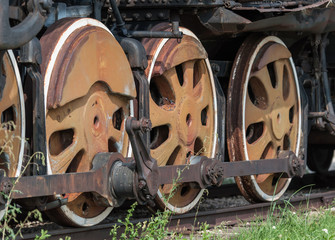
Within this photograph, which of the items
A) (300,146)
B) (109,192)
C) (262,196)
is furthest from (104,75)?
(300,146)

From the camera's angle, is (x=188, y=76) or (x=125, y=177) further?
(x=188, y=76)

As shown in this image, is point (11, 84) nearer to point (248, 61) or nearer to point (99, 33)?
point (99, 33)

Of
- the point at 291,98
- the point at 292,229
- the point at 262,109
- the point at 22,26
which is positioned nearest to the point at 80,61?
the point at 22,26

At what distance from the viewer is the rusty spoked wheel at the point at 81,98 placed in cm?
452

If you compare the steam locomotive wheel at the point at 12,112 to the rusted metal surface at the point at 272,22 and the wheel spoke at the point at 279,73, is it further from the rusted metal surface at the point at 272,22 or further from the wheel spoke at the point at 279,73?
the wheel spoke at the point at 279,73

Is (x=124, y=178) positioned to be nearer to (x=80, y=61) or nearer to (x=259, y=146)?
(x=80, y=61)

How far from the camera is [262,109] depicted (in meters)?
6.62

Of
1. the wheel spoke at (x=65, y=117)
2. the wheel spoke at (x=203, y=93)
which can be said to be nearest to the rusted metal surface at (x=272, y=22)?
the wheel spoke at (x=203, y=93)

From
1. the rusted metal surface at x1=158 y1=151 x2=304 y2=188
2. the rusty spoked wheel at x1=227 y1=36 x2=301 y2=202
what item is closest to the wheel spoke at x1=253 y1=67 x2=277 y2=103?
the rusty spoked wheel at x1=227 y1=36 x2=301 y2=202

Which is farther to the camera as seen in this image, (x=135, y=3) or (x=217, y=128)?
(x=217, y=128)

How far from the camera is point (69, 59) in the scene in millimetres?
4547

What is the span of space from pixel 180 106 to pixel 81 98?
1141 mm

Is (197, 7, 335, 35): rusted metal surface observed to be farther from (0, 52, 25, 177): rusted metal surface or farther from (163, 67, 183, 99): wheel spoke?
(0, 52, 25, 177): rusted metal surface

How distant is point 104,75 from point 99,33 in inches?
10.2
